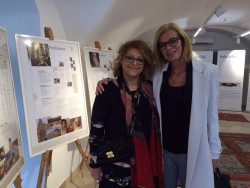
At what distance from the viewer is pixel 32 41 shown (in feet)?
6.70

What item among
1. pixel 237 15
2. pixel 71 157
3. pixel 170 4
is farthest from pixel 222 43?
pixel 71 157

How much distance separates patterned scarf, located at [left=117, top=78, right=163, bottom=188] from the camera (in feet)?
5.09

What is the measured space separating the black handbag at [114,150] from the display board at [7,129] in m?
0.53

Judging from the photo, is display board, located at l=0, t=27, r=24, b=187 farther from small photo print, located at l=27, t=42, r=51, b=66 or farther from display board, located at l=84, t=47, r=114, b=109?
display board, located at l=84, t=47, r=114, b=109

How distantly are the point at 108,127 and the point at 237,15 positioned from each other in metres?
6.90

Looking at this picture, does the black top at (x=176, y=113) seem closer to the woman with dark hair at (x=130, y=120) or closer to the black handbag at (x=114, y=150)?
the woman with dark hair at (x=130, y=120)

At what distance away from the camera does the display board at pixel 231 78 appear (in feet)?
29.7

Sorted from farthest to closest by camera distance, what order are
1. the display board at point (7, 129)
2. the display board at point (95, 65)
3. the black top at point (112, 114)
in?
the display board at point (95, 65)
the black top at point (112, 114)
the display board at point (7, 129)

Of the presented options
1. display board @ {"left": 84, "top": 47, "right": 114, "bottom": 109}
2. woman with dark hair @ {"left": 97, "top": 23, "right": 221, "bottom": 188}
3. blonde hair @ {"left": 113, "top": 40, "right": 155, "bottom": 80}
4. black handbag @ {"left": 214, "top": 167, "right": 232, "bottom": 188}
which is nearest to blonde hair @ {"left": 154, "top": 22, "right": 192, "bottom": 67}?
woman with dark hair @ {"left": 97, "top": 23, "right": 221, "bottom": 188}

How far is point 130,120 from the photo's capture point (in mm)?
1542

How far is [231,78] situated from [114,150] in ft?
28.7

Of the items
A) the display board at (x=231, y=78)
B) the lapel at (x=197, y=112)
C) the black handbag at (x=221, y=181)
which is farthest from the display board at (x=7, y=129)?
the display board at (x=231, y=78)

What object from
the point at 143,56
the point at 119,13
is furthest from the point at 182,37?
the point at 119,13

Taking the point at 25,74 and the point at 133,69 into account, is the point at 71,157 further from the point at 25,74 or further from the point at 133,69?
the point at 133,69
